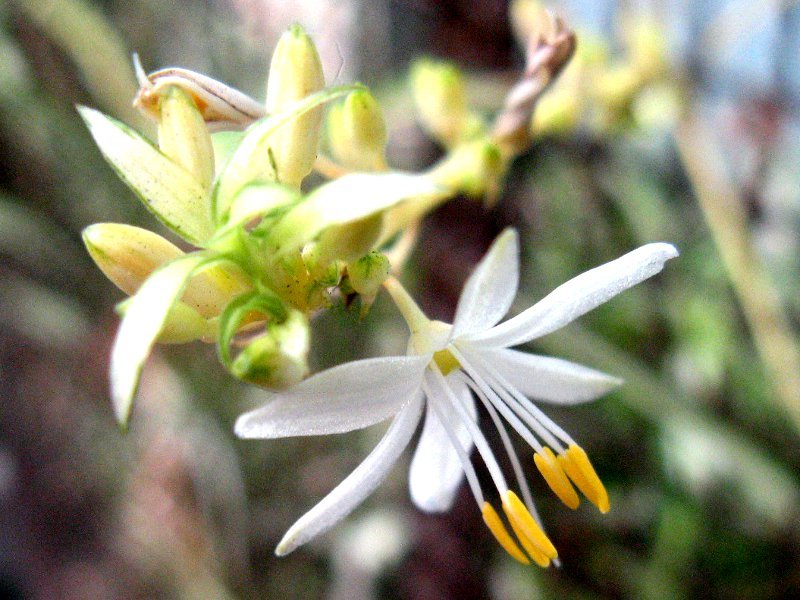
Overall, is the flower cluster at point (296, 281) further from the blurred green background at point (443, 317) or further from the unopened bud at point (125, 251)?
the blurred green background at point (443, 317)

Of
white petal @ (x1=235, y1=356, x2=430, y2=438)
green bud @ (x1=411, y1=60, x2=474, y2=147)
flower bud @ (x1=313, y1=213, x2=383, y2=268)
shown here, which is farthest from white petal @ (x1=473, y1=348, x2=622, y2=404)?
green bud @ (x1=411, y1=60, x2=474, y2=147)

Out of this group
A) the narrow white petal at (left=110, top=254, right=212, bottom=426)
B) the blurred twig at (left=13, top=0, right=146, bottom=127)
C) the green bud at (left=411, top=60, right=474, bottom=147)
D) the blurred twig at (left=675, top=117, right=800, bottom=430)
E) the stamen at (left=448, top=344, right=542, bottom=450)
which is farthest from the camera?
the blurred twig at (left=13, top=0, right=146, bottom=127)

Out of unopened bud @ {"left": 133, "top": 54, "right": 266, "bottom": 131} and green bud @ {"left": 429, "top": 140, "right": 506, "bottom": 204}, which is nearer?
unopened bud @ {"left": 133, "top": 54, "right": 266, "bottom": 131}

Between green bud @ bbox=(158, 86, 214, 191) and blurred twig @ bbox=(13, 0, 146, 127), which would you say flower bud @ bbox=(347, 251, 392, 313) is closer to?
green bud @ bbox=(158, 86, 214, 191)

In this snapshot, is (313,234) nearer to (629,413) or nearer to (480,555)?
(480,555)

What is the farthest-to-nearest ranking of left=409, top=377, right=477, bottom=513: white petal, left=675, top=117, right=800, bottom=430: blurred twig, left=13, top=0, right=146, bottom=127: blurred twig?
left=13, top=0, right=146, bottom=127: blurred twig
left=675, top=117, right=800, bottom=430: blurred twig
left=409, top=377, right=477, bottom=513: white petal

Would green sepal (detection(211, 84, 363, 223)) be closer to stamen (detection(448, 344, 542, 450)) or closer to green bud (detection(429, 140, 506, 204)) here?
stamen (detection(448, 344, 542, 450))

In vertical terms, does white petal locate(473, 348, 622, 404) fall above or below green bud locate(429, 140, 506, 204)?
below

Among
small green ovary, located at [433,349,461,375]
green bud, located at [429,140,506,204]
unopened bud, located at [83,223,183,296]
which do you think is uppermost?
unopened bud, located at [83,223,183,296]

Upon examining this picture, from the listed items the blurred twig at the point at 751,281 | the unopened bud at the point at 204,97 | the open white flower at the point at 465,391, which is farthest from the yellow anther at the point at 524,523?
the blurred twig at the point at 751,281
